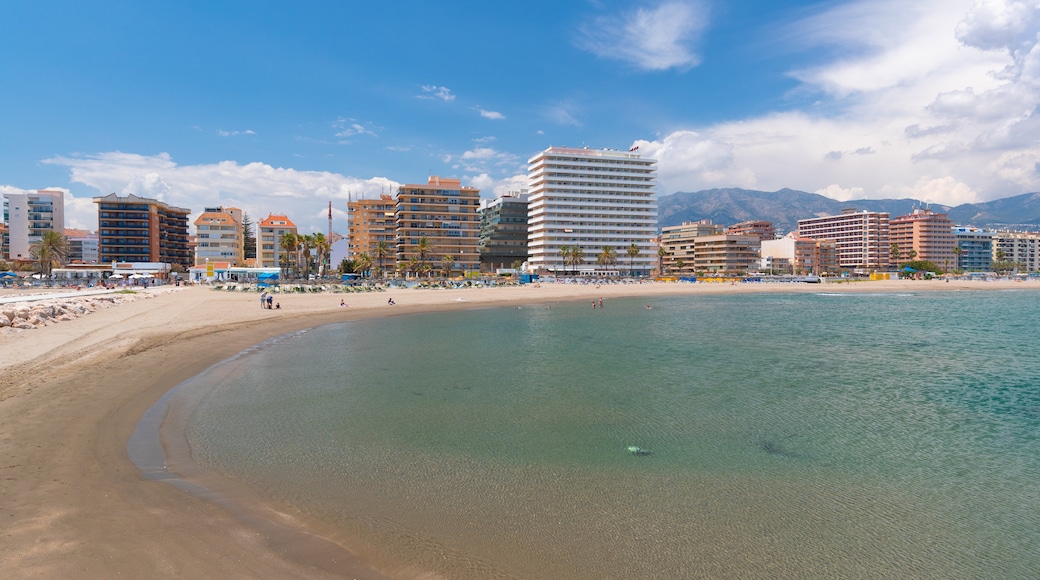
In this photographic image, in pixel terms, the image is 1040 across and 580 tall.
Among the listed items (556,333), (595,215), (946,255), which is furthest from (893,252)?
(556,333)

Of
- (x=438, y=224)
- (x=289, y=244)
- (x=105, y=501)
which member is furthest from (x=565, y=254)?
(x=105, y=501)

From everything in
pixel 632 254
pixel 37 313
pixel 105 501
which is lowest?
pixel 105 501

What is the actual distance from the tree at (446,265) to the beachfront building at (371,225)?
1799 cm

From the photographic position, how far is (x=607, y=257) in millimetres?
136125

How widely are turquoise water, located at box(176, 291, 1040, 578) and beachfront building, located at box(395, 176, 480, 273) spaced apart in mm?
107951

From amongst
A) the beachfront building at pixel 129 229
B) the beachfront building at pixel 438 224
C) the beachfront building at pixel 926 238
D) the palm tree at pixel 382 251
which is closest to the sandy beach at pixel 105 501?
the palm tree at pixel 382 251

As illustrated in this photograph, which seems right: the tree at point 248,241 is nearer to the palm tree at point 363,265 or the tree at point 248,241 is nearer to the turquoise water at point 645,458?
the palm tree at point 363,265

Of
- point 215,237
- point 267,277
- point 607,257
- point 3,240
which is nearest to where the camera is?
point 267,277

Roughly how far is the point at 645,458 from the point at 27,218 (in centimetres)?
17878

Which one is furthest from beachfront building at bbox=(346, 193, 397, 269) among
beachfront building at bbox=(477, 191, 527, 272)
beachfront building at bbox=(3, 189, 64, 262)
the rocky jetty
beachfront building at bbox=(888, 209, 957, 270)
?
beachfront building at bbox=(888, 209, 957, 270)

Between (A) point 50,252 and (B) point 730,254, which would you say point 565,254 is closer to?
(B) point 730,254

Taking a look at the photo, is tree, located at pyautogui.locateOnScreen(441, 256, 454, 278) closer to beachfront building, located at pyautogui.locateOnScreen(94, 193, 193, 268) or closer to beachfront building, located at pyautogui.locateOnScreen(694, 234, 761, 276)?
beachfront building, located at pyautogui.locateOnScreen(94, 193, 193, 268)

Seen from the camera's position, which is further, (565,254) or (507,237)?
(507,237)

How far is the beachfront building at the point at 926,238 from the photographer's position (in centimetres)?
18875
